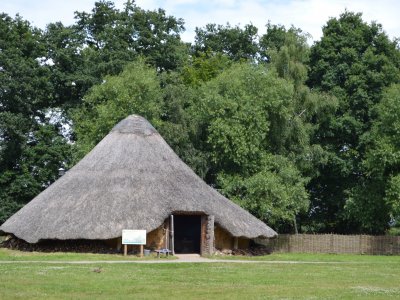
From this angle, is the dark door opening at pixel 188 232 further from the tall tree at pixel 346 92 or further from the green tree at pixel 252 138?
the tall tree at pixel 346 92

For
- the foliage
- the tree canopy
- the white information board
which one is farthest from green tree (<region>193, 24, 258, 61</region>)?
the white information board

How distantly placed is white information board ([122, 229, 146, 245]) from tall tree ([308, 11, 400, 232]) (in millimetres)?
24807

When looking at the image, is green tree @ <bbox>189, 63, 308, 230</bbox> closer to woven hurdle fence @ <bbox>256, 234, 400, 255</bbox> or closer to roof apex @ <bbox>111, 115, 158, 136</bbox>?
woven hurdle fence @ <bbox>256, 234, 400, 255</bbox>

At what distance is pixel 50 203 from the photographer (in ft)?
149

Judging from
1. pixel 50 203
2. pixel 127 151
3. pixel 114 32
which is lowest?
pixel 50 203

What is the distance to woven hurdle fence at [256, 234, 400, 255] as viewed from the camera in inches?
2232

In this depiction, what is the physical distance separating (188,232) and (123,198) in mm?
6384

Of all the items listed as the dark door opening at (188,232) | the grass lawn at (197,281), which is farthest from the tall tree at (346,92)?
the grass lawn at (197,281)

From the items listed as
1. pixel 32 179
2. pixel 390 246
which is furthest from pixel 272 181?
pixel 32 179

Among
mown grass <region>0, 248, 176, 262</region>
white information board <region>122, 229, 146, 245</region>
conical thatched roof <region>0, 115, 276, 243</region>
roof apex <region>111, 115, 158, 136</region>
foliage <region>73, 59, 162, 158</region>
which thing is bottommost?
mown grass <region>0, 248, 176, 262</region>

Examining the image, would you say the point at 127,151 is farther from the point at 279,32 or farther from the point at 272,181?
the point at 279,32

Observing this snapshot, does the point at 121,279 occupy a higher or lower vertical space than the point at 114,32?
lower

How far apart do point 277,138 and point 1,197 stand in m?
21.5

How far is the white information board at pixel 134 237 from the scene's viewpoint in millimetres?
41500
